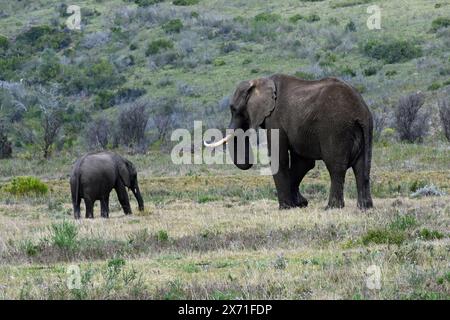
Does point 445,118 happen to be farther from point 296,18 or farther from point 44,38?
point 44,38

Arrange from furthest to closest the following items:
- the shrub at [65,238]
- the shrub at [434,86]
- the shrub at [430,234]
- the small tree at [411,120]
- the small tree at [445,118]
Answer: the shrub at [434,86] → the small tree at [411,120] → the small tree at [445,118] → the shrub at [65,238] → the shrub at [430,234]

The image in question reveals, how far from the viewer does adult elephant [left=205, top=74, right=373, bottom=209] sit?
1484 cm

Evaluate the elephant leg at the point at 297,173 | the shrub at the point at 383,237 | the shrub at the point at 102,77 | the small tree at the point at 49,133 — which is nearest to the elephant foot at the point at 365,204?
the elephant leg at the point at 297,173

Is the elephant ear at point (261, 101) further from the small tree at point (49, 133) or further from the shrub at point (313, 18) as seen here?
the shrub at point (313, 18)

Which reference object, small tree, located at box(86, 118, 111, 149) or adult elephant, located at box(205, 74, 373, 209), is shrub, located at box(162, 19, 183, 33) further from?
adult elephant, located at box(205, 74, 373, 209)

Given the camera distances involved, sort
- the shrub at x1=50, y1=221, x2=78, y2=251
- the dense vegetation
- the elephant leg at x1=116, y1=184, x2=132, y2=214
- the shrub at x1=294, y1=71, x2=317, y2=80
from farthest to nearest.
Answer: the shrub at x1=294, y1=71, x2=317, y2=80, the dense vegetation, the elephant leg at x1=116, y1=184, x2=132, y2=214, the shrub at x1=50, y1=221, x2=78, y2=251

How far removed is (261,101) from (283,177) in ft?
4.49

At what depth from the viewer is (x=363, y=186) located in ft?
49.0

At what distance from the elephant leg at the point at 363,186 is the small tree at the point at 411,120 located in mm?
15876

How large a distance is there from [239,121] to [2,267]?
7195 mm

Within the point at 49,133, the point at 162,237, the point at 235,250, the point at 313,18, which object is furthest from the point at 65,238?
the point at 313,18

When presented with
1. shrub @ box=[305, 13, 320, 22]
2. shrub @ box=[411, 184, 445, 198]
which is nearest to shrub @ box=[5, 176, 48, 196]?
shrub @ box=[411, 184, 445, 198]

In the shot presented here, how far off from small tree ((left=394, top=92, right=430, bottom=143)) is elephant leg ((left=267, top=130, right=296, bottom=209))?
15.1 m

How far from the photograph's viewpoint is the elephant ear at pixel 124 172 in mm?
17703
